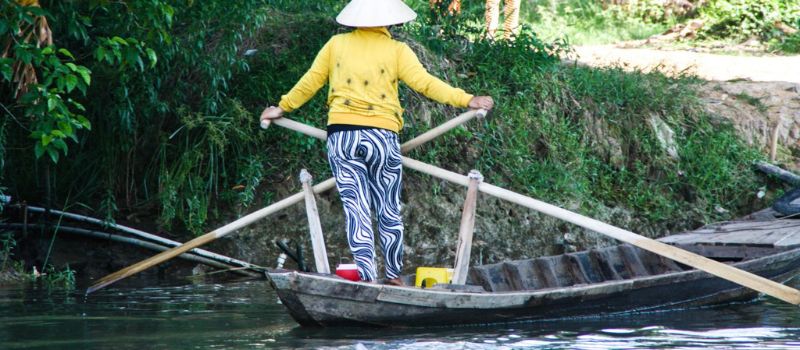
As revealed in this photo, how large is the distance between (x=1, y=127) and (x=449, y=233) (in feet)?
12.0

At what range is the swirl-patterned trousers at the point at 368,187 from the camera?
6254 mm

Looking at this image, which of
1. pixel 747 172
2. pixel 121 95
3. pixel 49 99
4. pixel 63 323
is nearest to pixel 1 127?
pixel 121 95

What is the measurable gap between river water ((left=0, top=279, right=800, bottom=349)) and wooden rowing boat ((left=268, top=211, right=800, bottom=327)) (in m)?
0.09

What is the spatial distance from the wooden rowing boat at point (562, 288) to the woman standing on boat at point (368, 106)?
32 cm

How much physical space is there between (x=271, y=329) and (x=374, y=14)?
5.99ft

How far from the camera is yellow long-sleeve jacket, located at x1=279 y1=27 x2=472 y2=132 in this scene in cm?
625

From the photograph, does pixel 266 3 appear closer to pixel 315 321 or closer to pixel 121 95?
pixel 121 95

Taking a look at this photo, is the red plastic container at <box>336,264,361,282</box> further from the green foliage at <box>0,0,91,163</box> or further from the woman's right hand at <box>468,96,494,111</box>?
the green foliage at <box>0,0,91,163</box>

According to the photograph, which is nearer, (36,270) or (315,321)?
(315,321)

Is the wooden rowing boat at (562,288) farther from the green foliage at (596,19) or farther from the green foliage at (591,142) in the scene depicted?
the green foliage at (596,19)

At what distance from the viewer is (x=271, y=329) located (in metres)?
6.29

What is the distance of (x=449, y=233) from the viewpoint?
943 centimetres

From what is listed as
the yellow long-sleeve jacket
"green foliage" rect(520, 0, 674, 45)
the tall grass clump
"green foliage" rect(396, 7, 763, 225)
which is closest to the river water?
the yellow long-sleeve jacket

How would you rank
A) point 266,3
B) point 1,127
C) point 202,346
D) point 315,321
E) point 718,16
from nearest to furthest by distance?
1. point 202,346
2. point 315,321
3. point 1,127
4. point 266,3
5. point 718,16
